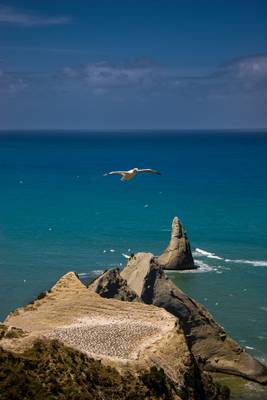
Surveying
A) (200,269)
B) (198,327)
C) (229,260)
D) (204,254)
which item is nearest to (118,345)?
(198,327)

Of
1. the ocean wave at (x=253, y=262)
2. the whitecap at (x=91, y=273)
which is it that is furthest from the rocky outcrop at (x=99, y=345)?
the ocean wave at (x=253, y=262)

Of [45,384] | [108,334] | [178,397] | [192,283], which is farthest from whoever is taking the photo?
[192,283]

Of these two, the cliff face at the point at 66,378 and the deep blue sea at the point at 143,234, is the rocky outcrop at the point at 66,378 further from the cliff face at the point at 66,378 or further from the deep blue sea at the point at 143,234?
the deep blue sea at the point at 143,234

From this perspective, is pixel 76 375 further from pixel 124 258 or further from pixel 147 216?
pixel 147 216

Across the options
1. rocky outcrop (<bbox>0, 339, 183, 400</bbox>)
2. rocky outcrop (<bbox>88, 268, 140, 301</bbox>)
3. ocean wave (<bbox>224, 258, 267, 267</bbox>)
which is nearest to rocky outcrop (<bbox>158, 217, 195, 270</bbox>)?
ocean wave (<bbox>224, 258, 267, 267</bbox>)

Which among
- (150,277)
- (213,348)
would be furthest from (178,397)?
(150,277)
